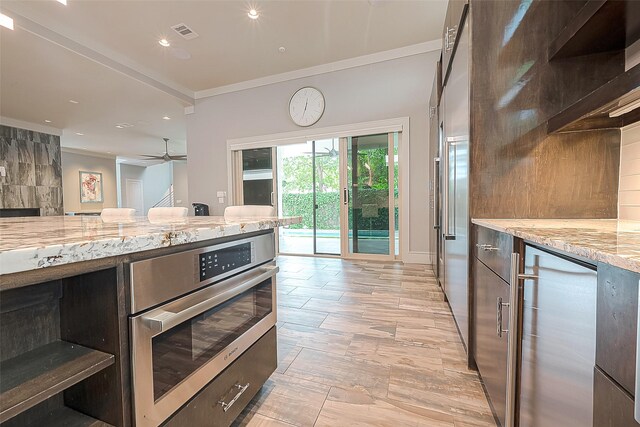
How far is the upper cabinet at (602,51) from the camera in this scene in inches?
34.9

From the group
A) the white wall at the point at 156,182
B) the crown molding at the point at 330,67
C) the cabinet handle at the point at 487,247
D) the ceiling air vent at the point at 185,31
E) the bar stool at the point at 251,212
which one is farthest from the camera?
the white wall at the point at 156,182

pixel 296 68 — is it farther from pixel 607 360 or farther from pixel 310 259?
pixel 607 360

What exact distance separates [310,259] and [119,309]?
12.5 feet

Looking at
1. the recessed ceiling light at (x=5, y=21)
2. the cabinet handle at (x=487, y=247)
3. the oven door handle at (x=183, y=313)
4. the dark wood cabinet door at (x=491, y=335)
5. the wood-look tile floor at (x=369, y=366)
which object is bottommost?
the wood-look tile floor at (x=369, y=366)

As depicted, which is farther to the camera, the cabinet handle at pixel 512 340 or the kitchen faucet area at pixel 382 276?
the cabinet handle at pixel 512 340

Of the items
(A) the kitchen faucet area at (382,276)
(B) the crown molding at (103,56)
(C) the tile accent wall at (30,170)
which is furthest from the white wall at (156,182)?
(A) the kitchen faucet area at (382,276)

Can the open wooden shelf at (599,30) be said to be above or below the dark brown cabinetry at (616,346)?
above

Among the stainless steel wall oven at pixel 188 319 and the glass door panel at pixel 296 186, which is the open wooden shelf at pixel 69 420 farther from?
the glass door panel at pixel 296 186

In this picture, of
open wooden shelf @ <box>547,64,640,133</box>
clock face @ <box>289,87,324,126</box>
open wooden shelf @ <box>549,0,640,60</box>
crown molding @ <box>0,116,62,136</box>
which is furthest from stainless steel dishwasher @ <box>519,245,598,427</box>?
crown molding @ <box>0,116,62,136</box>

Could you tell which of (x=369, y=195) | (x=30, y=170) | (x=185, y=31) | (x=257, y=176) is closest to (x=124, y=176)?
(x=30, y=170)

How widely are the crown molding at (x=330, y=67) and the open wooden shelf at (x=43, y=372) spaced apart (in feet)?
14.2

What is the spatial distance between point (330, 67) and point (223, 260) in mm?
4023

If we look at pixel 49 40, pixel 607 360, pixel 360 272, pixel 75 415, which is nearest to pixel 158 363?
pixel 75 415

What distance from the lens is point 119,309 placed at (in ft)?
1.96
